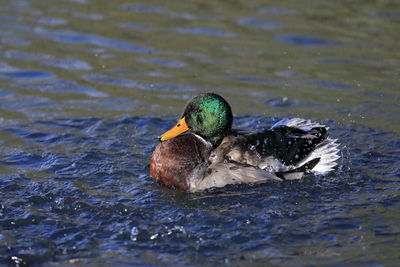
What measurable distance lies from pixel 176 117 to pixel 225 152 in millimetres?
2197

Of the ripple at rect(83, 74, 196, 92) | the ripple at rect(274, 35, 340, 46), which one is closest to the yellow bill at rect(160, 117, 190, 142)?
the ripple at rect(83, 74, 196, 92)

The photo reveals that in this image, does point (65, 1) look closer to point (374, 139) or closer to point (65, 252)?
point (374, 139)

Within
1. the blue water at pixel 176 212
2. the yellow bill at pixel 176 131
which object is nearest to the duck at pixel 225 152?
the yellow bill at pixel 176 131

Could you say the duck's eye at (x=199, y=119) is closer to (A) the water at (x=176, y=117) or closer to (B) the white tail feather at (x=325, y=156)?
(A) the water at (x=176, y=117)

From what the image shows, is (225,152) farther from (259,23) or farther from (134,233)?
(259,23)

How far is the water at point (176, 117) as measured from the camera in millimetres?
5664

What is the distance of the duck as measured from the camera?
690cm

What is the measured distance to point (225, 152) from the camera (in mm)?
7008

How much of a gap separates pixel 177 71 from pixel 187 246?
5.27 meters

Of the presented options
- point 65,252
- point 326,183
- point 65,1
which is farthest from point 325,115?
point 65,1

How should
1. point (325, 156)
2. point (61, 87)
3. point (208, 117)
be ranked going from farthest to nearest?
point (61, 87)
point (325, 156)
point (208, 117)

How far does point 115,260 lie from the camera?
5.41 m

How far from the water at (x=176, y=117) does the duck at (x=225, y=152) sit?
0.15 metres

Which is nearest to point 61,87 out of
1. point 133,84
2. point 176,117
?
point 133,84
